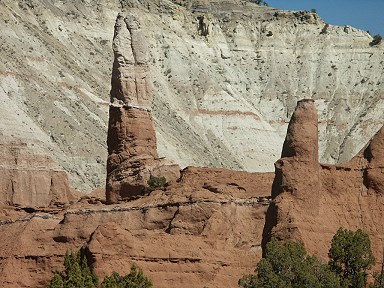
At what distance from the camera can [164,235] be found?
48.6 metres

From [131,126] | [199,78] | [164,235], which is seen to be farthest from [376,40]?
[164,235]

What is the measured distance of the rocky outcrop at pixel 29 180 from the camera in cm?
7962

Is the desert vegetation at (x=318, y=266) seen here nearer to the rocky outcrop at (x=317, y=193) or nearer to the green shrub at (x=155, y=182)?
the rocky outcrop at (x=317, y=193)

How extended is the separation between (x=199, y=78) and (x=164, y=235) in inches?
3050

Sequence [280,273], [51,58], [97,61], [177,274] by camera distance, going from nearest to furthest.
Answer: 1. [280,273]
2. [177,274]
3. [51,58]
4. [97,61]

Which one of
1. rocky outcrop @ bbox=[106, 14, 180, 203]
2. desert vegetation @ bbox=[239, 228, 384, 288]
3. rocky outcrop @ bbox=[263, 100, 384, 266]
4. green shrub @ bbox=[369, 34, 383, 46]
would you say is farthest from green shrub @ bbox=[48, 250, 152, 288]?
green shrub @ bbox=[369, 34, 383, 46]

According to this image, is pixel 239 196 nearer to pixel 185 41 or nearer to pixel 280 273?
pixel 280 273

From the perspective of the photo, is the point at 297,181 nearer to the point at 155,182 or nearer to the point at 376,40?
the point at 155,182

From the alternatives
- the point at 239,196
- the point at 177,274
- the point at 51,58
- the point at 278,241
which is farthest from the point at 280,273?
the point at 51,58

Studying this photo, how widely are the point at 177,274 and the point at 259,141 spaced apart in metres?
71.1

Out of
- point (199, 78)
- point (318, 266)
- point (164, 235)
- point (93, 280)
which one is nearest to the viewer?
point (318, 266)

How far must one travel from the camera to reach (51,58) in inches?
4397

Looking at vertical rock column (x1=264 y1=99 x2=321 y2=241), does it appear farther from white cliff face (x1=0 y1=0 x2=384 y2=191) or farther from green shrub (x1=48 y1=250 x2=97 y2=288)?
white cliff face (x1=0 y1=0 x2=384 y2=191)

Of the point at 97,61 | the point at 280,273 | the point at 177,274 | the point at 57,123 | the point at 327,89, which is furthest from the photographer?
the point at 327,89
